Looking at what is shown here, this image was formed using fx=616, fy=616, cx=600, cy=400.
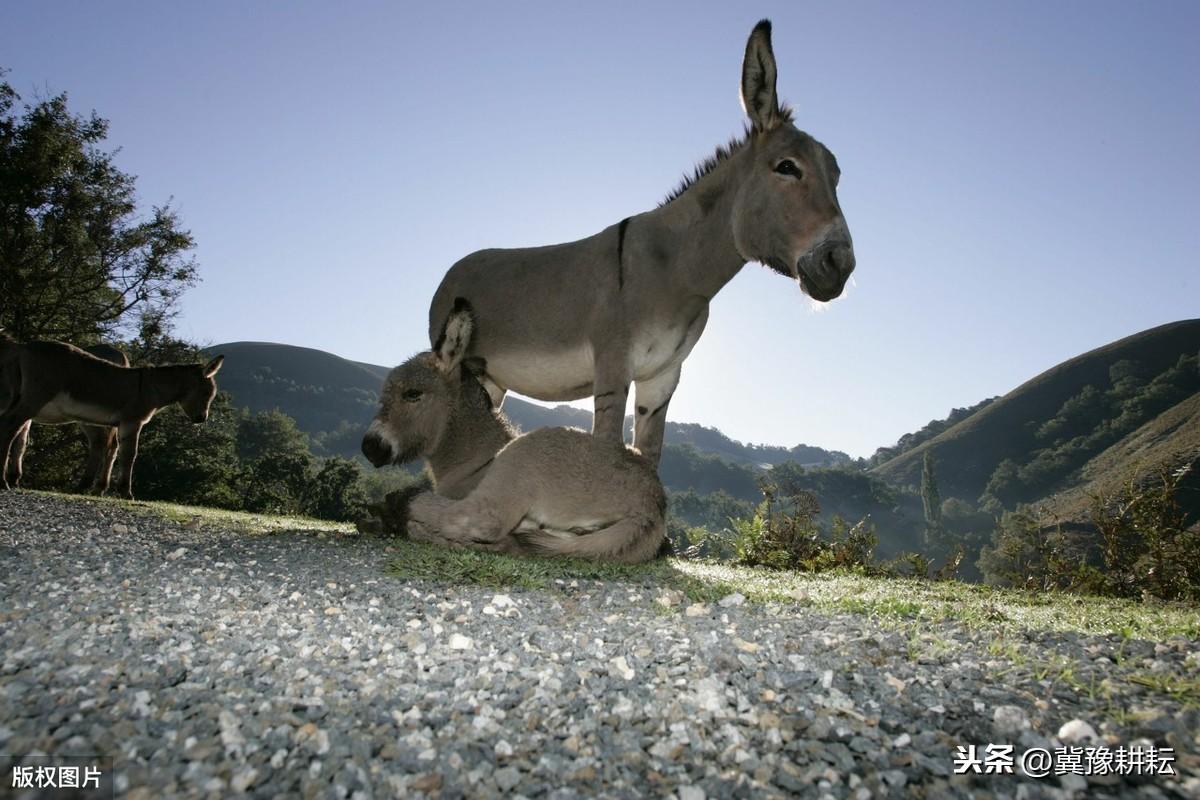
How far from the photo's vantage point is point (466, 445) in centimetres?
593

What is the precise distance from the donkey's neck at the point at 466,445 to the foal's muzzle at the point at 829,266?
10.4 feet

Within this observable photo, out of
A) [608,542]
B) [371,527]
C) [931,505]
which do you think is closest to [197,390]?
[371,527]

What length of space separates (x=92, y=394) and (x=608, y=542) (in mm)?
8796

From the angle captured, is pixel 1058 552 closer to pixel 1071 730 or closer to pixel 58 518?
pixel 1071 730

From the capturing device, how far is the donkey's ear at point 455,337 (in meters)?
5.70

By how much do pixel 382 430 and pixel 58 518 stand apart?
2.80 metres

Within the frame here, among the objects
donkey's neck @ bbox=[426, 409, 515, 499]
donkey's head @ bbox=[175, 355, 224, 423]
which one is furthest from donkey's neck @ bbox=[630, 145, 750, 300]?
donkey's head @ bbox=[175, 355, 224, 423]

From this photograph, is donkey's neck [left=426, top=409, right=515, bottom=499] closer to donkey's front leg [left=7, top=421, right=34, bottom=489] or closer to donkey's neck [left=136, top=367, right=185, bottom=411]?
donkey's neck [left=136, top=367, right=185, bottom=411]

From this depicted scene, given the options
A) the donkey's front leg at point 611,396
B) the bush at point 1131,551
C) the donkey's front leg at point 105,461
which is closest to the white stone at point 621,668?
the donkey's front leg at point 611,396

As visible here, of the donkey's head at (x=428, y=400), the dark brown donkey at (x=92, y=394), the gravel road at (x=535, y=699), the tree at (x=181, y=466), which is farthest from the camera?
the tree at (x=181, y=466)

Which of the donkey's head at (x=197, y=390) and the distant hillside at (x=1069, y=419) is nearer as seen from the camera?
the donkey's head at (x=197, y=390)

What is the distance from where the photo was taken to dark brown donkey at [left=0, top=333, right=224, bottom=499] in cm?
833

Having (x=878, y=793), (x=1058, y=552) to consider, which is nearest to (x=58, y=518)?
(x=878, y=793)

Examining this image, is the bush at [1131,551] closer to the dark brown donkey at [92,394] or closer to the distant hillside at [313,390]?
the dark brown donkey at [92,394]
